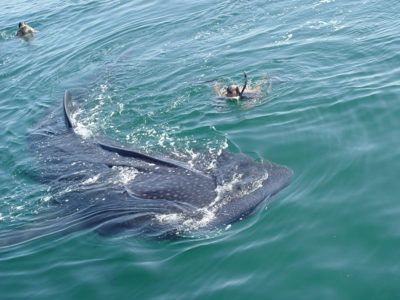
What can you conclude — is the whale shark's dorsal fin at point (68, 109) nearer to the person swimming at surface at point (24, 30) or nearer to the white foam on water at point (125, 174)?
the white foam on water at point (125, 174)

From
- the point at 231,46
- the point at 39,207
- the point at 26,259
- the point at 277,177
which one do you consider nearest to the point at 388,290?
the point at 277,177

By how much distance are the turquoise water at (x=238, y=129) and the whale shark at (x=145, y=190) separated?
300mm

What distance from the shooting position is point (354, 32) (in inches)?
680

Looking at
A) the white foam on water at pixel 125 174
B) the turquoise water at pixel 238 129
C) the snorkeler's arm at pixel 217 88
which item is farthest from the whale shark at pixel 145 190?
the snorkeler's arm at pixel 217 88

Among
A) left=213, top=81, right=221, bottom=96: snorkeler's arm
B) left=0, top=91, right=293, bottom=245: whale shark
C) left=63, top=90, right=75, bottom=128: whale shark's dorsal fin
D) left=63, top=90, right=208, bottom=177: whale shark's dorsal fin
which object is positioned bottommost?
left=0, top=91, right=293, bottom=245: whale shark

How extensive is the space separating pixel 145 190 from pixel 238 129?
132 inches

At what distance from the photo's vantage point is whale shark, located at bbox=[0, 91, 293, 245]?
996 centimetres

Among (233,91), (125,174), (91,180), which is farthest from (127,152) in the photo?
(233,91)

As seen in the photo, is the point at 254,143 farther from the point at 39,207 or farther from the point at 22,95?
the point at 22,95

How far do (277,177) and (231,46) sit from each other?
28.9 ft

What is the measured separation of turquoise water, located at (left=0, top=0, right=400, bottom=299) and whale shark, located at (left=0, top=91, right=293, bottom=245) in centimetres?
30

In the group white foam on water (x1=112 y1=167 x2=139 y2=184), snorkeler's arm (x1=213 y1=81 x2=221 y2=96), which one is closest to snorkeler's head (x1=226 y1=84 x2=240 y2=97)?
snorkeler's arm (x1=213 y1=81 x2=221 y2=96)

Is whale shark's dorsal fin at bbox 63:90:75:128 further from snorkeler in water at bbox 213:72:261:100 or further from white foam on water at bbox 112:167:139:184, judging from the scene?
snorkeler in water at bbox 213:72:261:100

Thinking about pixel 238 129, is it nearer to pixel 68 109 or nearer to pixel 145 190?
pixel 145 190
